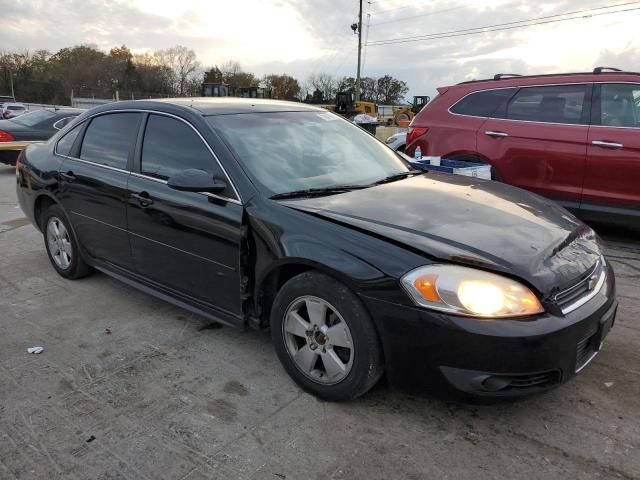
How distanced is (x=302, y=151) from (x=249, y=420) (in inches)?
67.9

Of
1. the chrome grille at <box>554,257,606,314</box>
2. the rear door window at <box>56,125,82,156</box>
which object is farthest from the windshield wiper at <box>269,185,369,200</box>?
the rear door window at <box>56,125,82,156</box>

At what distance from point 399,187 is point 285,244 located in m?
0.97

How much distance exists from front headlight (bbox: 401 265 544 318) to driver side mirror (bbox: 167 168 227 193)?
4.31 ft

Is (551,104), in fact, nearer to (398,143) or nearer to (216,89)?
(398,143)

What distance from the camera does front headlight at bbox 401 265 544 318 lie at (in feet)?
7.36

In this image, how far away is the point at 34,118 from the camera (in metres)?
11.7

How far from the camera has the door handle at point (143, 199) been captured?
3.48 m

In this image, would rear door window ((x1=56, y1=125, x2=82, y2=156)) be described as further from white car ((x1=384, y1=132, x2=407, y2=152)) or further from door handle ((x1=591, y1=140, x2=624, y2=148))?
white car ((x1=384, y1=132, x2=407, y2=152))

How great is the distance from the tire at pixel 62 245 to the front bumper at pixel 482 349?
10.2 feet

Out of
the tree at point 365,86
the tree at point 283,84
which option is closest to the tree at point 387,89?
the tree at point 365,86

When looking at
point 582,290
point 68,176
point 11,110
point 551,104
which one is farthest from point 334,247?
point 11,110

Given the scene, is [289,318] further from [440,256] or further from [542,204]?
[542,204]

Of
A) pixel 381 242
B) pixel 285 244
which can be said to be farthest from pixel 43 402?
pixel 381 242

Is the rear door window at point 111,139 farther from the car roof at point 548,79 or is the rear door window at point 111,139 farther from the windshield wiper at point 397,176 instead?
the car roof at point 548,79
